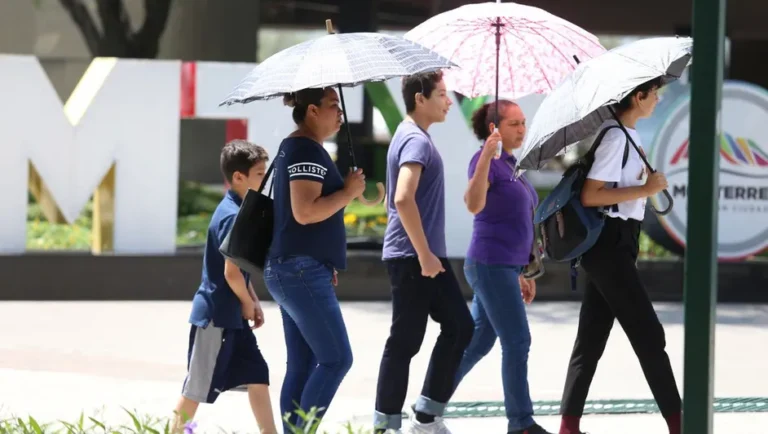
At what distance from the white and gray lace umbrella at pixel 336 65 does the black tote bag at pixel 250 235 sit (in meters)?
0.42

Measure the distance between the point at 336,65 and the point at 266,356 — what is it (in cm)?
395

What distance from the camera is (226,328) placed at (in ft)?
18.6

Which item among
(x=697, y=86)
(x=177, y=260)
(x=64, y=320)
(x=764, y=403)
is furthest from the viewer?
(x=177, y=260)

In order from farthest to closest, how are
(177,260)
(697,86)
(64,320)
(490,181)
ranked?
(177,260), (64,320), (490,181), (697,86)

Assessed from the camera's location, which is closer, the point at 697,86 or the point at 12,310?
the point at 697,86

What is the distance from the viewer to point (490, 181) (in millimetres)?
6141

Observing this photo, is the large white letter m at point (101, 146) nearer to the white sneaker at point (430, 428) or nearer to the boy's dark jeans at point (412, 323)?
the white sneaker at point (430, 428)

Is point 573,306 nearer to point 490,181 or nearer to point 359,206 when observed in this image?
point 359,206

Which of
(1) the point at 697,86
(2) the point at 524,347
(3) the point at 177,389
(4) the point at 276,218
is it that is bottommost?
(3) the point at 177,389

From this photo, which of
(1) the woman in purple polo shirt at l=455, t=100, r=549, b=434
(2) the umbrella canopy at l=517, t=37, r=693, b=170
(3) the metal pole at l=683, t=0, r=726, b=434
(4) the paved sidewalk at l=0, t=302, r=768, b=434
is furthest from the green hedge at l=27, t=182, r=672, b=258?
(3) the metal pole at l=683, t=0, r=726, b=434

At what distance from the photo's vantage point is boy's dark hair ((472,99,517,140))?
6.24 meters

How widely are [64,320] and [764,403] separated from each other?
5.44m

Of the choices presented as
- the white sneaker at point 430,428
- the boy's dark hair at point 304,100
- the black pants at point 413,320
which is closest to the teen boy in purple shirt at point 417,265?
the black pants at point 413,320

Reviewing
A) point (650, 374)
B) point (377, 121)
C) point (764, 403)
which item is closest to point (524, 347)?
point (650, 374)
